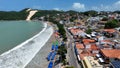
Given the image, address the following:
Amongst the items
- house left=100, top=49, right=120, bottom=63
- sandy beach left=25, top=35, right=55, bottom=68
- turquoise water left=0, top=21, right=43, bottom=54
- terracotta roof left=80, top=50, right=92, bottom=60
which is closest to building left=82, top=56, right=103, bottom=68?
house left=100, top=49, right=120, bottom=63

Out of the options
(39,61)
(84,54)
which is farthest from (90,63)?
(39,61)

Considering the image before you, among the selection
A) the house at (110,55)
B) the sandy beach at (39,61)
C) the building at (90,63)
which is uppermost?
the house at (110,55)

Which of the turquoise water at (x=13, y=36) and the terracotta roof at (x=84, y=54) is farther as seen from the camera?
the turquoise water at (x=13, y=36)

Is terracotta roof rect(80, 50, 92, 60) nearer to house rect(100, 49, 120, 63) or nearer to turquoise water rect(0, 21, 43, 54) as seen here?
house rect(100, 49, 120, 63)

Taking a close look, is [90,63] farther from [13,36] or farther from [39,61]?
[13,36]

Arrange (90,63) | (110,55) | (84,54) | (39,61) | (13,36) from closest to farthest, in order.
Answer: (90,63), (110,55), (84,54), (39,61), (13,36)

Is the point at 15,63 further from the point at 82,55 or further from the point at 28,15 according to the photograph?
the point at 28,15

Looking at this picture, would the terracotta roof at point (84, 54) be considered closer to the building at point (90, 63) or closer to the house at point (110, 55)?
the building at point (90, 63)

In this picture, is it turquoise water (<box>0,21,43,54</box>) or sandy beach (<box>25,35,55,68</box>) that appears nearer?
sandy beach (<box>25,35,55,68</box>)

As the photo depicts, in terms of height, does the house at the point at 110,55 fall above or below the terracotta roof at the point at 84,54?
above

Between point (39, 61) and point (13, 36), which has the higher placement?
point (13, 36)

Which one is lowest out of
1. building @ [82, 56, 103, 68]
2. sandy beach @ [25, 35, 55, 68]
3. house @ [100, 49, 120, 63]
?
sandy beach @ [25, 35, 55, 68]

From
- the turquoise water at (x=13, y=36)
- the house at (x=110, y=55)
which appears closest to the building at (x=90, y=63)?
the house at (x=110, y=55)
